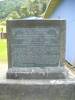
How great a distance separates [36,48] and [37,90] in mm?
902

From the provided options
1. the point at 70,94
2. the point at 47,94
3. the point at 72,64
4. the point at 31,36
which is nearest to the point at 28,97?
the point at 47,94

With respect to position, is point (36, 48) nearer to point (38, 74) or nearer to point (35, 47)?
point (35, 47)

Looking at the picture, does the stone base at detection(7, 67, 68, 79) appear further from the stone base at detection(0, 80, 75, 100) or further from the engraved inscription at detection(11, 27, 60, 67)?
the stone base at detection(0, 80, 75, 100)

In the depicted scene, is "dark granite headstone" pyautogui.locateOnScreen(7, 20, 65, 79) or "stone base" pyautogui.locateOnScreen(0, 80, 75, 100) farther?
"dark granite headstone" pyautogui.locateOnScreen(7, 20, 65, 79)

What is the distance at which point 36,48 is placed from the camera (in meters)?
6.13

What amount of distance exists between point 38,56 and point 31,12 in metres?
37.6

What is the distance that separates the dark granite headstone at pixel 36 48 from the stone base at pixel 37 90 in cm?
55

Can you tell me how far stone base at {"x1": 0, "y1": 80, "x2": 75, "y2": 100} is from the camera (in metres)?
5.54

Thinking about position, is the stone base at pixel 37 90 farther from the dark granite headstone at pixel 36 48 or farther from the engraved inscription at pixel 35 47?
the engraved inscription at pixel 35 47

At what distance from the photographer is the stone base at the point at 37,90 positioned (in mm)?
5535

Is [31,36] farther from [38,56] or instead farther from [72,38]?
[72,38]

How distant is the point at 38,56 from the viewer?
6.18m

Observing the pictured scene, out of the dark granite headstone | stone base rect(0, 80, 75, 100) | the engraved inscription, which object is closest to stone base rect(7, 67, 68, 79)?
the dark granite headstone

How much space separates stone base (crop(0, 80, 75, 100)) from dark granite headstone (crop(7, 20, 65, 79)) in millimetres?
551
